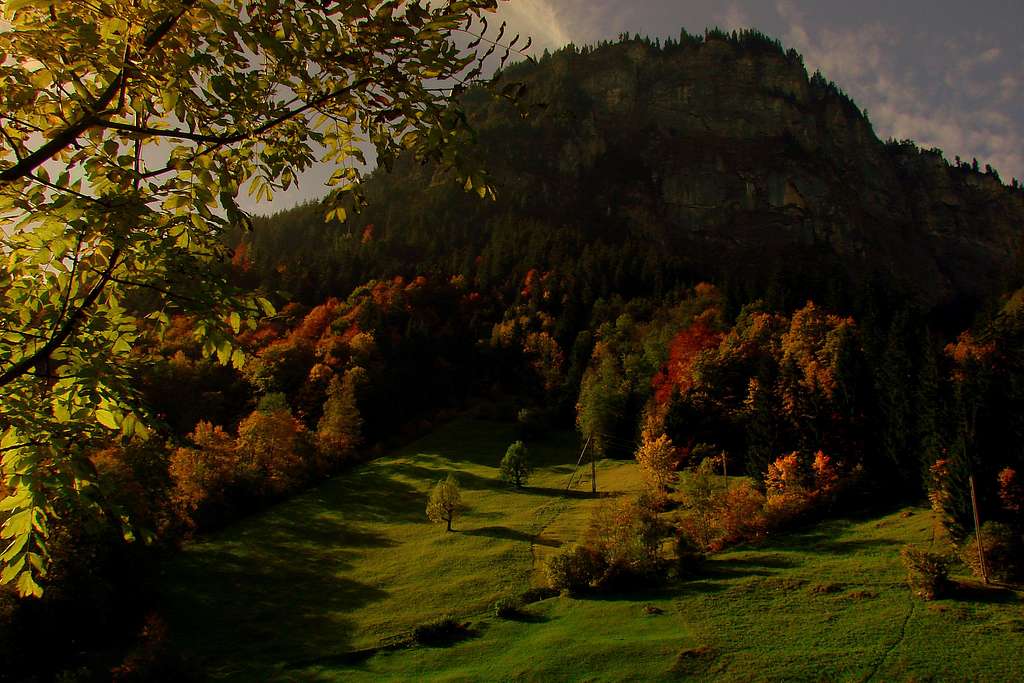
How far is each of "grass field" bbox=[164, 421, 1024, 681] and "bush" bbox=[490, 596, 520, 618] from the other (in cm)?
90

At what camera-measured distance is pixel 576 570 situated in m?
43.2

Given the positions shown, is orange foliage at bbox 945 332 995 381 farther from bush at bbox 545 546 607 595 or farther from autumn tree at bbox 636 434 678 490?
bush at bbox 545 546 607 595

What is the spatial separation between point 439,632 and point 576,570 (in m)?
10.0

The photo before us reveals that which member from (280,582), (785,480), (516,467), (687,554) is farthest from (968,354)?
(280,582)

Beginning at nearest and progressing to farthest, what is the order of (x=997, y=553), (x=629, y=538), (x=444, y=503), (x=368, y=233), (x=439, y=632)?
(x=997, y=553) < (x=439, y=632) < (x=629, y=538) < (x=444, y=503) < (x=368, y=233)

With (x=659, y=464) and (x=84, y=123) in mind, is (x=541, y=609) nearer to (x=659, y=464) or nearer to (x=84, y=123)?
(x=659, y=464)

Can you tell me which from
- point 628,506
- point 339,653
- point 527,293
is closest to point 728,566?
point 628,506

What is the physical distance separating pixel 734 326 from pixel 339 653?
68995 millimetres

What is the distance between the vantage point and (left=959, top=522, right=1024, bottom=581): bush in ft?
120

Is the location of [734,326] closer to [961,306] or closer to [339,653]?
[339,653]

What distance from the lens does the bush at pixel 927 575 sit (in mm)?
34781

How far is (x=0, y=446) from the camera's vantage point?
4.88 m

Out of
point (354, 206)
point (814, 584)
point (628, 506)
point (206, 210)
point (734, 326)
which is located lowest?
point (814, 584)

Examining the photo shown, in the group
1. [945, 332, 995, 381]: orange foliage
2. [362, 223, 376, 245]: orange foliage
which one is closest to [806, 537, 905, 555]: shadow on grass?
[945, 332, 995, 381]: orange foliage
